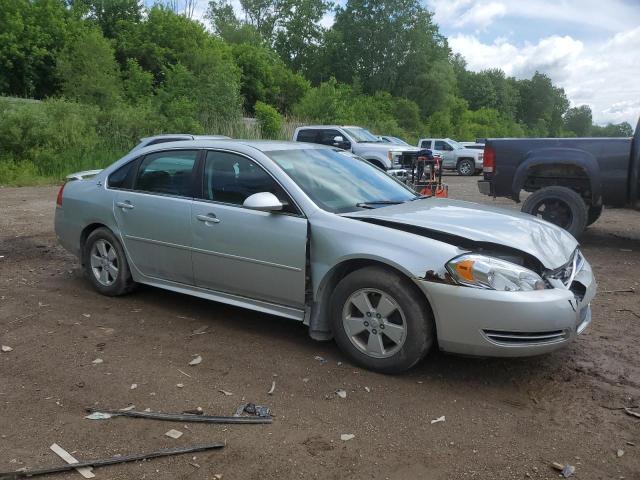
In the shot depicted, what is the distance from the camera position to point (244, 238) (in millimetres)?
4695

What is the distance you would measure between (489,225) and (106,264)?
364 cm

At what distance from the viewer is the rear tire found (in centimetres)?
575

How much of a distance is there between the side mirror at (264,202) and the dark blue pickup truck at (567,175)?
5.32 meters

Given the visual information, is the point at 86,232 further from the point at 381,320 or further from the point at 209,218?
the point at 381,320

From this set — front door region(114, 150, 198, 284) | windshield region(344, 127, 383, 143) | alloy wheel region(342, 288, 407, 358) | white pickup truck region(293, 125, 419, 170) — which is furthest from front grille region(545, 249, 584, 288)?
windshield region(344, 127, 383, 143)

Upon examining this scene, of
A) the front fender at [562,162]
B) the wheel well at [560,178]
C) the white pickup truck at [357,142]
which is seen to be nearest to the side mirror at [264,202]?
the front fender at [562,162]

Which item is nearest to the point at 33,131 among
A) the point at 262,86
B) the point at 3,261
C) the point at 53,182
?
the point at 53,182

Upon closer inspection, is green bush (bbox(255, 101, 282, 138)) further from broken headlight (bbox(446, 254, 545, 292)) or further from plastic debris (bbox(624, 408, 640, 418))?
plastic debris (bbox(624, 408, 640, 418))

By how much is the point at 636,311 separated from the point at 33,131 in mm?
18615

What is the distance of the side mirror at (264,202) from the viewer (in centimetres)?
441

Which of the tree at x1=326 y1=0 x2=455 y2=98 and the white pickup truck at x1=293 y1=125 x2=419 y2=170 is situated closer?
the white pickup truck at x1=293 y1=125 x2=419 y2=170

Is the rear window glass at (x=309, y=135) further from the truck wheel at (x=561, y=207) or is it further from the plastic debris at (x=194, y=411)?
the plastic debris at (x=194, y=411)

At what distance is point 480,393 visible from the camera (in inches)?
153

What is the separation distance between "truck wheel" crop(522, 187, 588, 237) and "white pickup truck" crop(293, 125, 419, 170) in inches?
338
